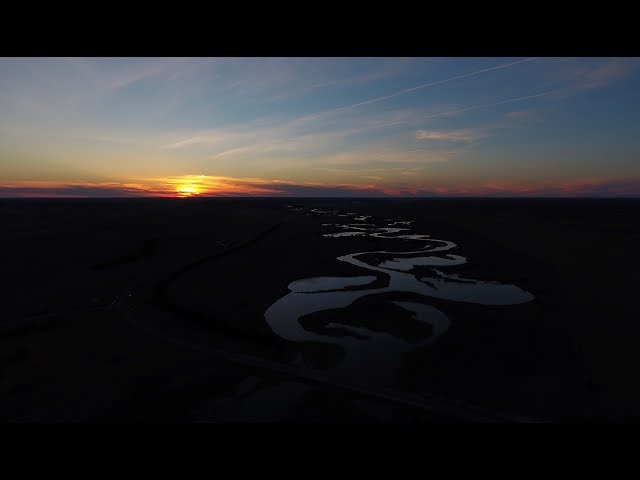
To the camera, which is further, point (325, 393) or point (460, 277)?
point (460, 277)

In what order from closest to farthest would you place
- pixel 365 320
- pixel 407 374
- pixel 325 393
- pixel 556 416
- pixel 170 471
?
pixel 170 471, pixel 556 416, pixel 325 393, pixel 407 374, pixel 365 320

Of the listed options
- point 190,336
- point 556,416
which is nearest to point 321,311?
point 190,336
